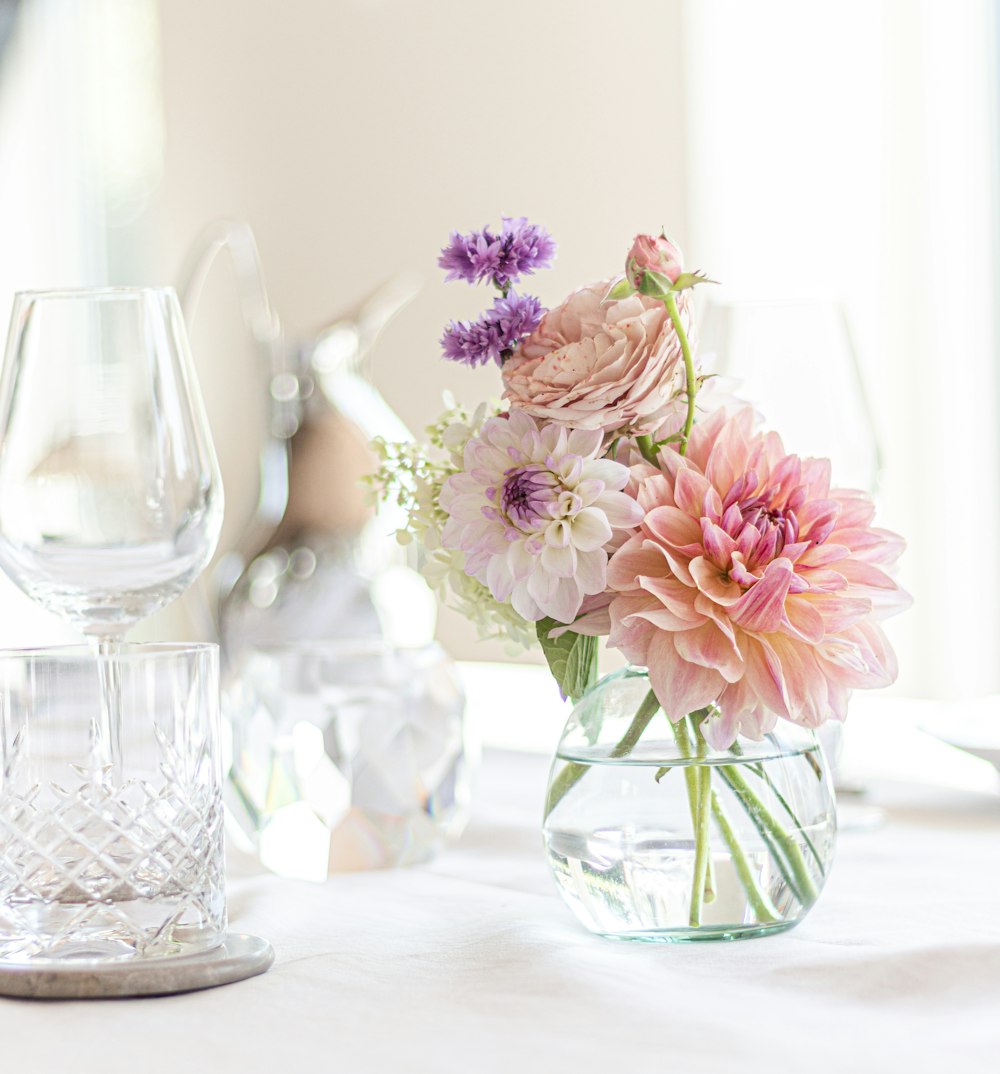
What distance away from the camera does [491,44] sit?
194 centimetres

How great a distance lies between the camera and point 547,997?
1.52 feet

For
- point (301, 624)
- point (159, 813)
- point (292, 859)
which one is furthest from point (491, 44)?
point (159, 813)

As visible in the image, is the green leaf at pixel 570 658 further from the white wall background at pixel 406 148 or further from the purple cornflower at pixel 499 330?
the white wall background at pixel 406 148

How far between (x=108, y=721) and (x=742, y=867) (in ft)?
0.74

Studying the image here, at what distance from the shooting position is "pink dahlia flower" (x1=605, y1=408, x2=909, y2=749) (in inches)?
19.1

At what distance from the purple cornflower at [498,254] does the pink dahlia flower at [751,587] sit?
91mm

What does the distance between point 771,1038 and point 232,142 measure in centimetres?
226

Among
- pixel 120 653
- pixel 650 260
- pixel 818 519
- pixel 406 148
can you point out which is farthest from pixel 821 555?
pixel 406 148

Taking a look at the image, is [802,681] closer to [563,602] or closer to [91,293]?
[563,602]

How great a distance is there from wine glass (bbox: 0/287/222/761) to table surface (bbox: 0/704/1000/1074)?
14cm

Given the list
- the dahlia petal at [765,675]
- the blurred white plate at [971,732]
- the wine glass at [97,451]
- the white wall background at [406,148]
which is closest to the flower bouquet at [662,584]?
the dahlia petal at [765,675]

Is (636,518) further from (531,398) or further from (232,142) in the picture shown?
(232,142)

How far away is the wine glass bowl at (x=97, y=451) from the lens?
54 cm

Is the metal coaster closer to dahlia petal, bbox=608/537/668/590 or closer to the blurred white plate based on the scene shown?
dahlia petal, bbox=608/537/668/590
